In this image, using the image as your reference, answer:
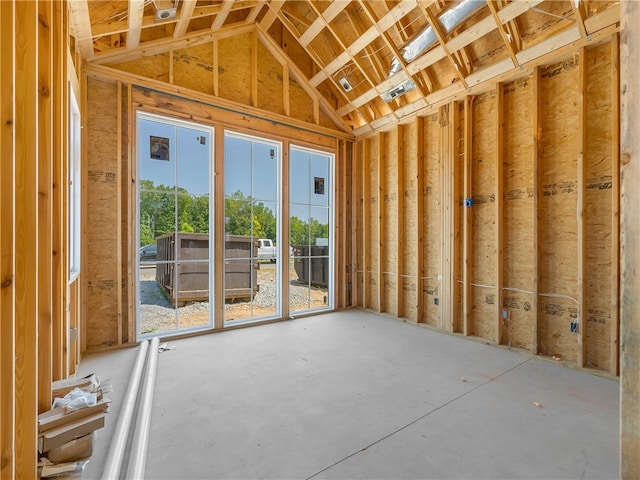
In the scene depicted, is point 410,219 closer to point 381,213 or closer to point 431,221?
point 431,221

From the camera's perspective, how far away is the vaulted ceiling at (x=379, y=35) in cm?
326

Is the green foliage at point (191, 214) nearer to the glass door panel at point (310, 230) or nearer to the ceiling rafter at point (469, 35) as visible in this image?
the glass door panel at point (310, 230)

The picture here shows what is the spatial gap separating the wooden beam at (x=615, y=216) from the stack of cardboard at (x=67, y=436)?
4.41 m

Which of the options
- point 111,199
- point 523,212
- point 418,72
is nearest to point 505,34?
point 418,72

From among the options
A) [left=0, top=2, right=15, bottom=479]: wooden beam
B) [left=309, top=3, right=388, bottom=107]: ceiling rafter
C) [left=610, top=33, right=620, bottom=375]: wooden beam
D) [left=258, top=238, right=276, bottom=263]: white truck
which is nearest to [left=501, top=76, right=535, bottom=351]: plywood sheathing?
[left=610, top=33, right=620, bottom=375]: wooden beam

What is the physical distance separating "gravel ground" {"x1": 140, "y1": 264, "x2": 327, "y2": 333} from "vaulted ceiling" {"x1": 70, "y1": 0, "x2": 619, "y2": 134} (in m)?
2.96

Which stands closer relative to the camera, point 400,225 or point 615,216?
point 615,216

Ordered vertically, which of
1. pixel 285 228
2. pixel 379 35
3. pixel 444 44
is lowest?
→ pixel 285 228

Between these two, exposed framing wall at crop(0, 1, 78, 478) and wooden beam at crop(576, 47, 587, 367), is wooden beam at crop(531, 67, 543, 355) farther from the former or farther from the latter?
exposed framing wall at crop(0, 1, 78, 478)

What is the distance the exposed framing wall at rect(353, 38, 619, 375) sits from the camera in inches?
126

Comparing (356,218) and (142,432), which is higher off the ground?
(356,218)

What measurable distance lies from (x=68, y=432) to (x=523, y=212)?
4.74 m

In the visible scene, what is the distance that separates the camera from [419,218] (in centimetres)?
498

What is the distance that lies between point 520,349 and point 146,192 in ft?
17.2
